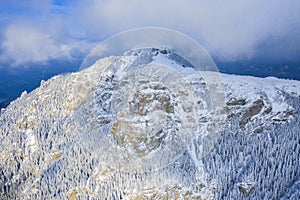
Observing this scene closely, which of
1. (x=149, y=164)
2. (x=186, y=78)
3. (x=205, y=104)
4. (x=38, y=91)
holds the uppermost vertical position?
(x=38, y=91)

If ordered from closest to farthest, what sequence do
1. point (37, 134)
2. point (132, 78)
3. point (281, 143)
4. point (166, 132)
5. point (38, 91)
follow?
1. point (281, 143)
2. point (166, 132)
3. point (132, 78)
4. point (37, 134)
5. point (38, 91)

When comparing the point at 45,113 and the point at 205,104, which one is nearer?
the point at 205,104

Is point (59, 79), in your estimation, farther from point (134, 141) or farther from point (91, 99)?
point (134, 141)

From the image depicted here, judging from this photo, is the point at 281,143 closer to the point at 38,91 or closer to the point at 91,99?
the point at 91,99

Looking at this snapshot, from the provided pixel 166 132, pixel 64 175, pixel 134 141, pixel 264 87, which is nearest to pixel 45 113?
pixel 64 175

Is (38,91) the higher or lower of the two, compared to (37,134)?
higher

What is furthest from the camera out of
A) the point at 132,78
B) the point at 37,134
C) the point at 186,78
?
the point at 37,134

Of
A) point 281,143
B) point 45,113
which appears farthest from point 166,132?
point 45,113
